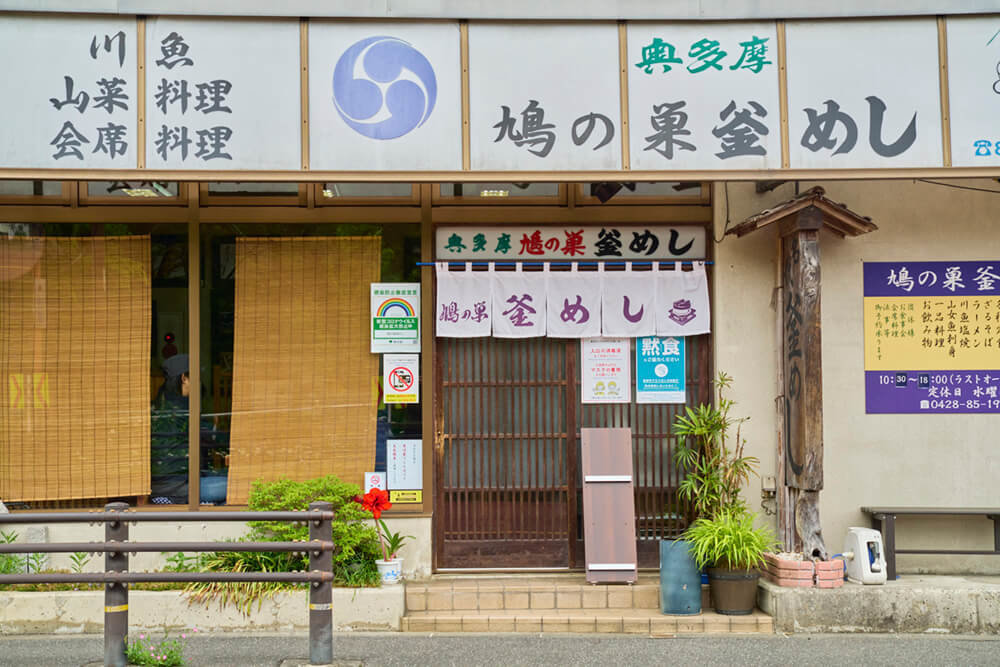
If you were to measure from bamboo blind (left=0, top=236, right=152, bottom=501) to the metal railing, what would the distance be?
9.09 ft

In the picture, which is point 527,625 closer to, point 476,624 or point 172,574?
point 476,624

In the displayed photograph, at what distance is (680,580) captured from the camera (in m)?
8.45

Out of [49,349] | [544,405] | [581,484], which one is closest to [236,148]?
[49,349]

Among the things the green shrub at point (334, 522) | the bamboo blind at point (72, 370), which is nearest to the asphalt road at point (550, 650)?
the green shrub at point (334, 522)

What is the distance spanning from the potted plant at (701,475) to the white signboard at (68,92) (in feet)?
20.2

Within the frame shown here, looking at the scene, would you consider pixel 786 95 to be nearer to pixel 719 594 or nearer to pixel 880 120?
pixel 880 120

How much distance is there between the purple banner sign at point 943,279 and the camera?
9430 mm

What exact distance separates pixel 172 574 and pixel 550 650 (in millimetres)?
3286

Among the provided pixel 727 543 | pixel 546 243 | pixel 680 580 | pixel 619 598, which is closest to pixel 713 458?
pixel 727 543

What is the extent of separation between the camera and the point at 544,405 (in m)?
9.67

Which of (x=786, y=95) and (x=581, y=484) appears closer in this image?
(x=786, y=95)

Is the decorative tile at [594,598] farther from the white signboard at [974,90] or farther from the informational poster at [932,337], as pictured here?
the white signboard at [974,90]

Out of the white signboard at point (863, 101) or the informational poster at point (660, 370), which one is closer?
the white signboard at point (863, 101)

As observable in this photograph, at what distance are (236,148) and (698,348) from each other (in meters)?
5.23
